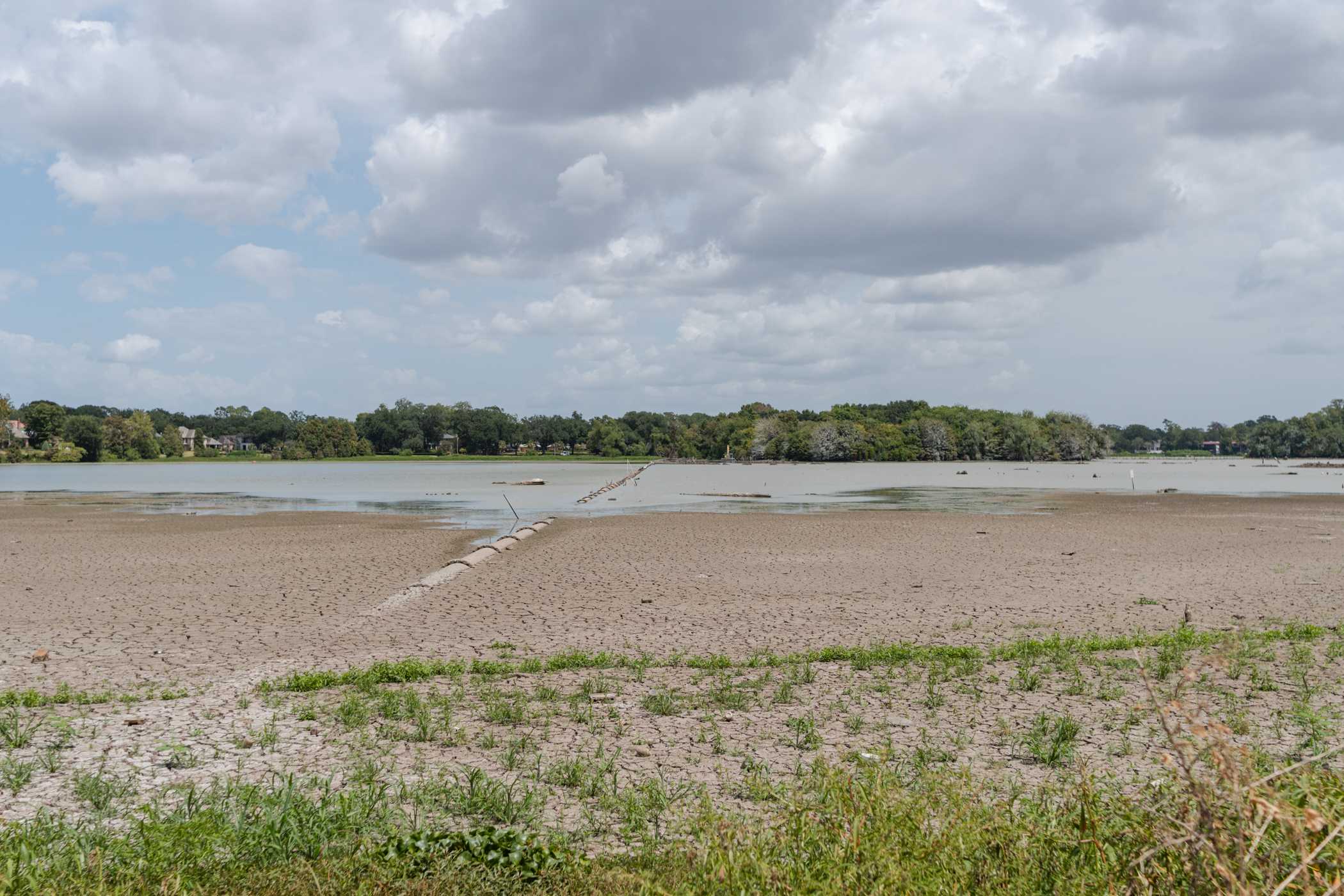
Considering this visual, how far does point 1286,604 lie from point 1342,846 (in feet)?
38.6

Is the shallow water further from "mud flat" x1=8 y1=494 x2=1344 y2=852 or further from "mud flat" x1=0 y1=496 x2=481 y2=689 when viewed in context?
"mud flat" x1=8 y1=494 x2=1344 y2=852

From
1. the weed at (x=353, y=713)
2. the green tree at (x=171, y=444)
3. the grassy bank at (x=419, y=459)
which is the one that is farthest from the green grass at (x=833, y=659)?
the green tree at (x=171, y=444)

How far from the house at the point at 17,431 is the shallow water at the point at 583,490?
51.0m

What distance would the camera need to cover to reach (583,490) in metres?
56.1

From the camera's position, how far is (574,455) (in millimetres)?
194250

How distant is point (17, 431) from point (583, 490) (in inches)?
5363

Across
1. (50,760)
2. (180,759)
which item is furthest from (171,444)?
(180,759)

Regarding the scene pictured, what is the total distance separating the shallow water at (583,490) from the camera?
38.7 meters

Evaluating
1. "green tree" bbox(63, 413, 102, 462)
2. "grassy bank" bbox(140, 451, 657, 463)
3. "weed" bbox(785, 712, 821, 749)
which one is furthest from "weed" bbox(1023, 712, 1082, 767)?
"green tree" bbox(63, 413, 102, 462)

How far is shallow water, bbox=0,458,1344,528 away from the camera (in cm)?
3872

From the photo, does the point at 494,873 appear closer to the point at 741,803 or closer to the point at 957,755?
the point at 741,803

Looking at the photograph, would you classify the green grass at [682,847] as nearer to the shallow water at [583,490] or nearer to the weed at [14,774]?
the weed at [14,774]

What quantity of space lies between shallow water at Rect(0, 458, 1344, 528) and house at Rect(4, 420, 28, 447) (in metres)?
51.0

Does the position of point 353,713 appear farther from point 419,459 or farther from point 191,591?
point 419,459
